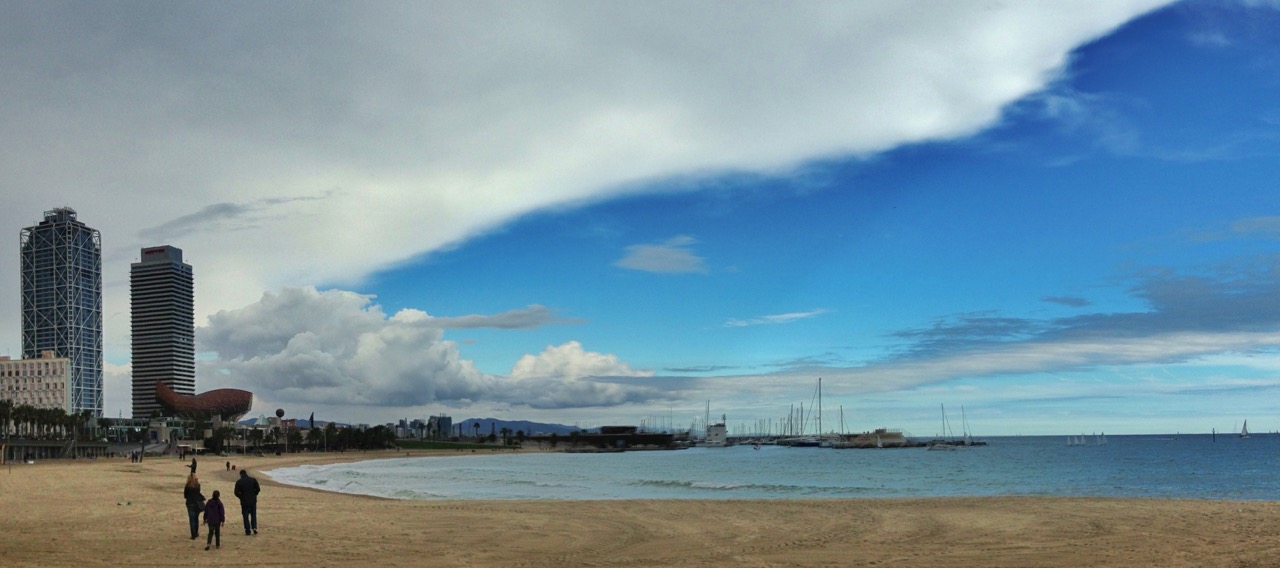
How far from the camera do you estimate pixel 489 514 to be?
103 feet

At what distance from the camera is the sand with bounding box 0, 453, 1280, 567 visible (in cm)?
2128

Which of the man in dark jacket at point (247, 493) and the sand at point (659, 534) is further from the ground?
the man in dark jacket at point (247, 493)

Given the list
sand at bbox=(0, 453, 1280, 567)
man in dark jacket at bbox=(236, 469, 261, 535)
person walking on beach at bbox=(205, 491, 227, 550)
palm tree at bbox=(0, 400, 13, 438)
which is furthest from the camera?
palm tree at bbox=(0, 400, 13, 438)

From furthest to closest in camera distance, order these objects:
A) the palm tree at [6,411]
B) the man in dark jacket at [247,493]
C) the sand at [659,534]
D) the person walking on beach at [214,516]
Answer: the palm tree at [6,411], the man in dark jacket at [247,493], the person walking on beach at [214,516], the sand at [659,534]

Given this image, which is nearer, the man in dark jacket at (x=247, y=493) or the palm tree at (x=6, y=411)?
the man in dark jacket at (x=247, y=493)

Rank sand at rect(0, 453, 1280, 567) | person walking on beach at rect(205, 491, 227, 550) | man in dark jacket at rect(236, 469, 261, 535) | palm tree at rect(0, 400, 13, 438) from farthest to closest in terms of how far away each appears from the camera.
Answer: palm tree at rect(0, 400, 13, 438) → man in dark jacket at rect(236, 469, 261, 535) → person walking on beach at rect(205, 491, 227, 550) → sand at rect(0, 453, 1280, 567)

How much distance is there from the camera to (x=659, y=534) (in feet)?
87.0

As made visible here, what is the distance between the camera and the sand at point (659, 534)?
69.8 feet

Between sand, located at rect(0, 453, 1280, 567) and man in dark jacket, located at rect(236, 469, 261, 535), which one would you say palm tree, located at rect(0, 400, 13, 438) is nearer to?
sand, located at rect(0, 453, 1280, 567)

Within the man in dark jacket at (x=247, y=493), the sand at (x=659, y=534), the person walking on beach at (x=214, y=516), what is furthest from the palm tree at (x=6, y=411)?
the person walking on beach at (x=214, y=516)

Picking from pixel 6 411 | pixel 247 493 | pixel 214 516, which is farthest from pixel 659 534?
pixel 6 411

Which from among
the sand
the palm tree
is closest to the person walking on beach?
the sand

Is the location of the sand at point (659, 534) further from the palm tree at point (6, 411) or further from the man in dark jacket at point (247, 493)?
the palm tree at point (6, 411)

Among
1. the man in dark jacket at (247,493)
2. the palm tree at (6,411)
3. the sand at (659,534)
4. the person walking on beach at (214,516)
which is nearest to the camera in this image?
the sand at (659,534)
